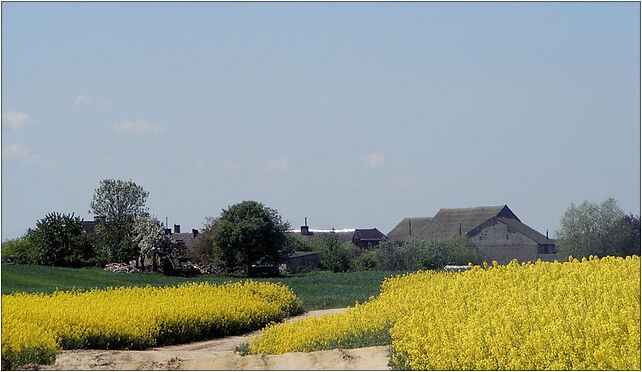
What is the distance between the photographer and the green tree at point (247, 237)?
48906 millimetres

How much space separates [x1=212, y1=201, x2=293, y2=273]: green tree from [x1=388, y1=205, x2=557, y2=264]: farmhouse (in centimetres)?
1160

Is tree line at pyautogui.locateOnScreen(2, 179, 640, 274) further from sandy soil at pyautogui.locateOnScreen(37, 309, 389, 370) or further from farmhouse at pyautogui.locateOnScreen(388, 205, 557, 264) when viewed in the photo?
sandy soil at pyautogui.locateOnScreen(37, 309, 389, 370)

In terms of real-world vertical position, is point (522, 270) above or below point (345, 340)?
above

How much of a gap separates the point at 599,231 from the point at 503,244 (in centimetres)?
1831

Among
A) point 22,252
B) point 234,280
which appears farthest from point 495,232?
point 22,252

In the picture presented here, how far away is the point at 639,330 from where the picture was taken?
25.1ft

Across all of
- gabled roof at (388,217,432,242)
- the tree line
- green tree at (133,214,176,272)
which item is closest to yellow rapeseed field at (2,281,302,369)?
the tree line

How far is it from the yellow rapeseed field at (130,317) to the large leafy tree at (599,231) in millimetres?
15168

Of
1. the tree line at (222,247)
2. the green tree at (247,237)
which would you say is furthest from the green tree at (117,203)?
the green tree at (247,237)

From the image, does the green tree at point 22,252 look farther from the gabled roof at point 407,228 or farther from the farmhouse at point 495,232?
the gabled roof at point 407,228

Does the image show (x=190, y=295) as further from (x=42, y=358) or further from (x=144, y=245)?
(x=144, y=245)

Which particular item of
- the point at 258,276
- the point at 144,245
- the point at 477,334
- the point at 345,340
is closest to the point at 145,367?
the point at 345,340

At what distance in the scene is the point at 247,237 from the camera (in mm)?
48906

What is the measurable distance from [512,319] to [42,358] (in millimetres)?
6550
